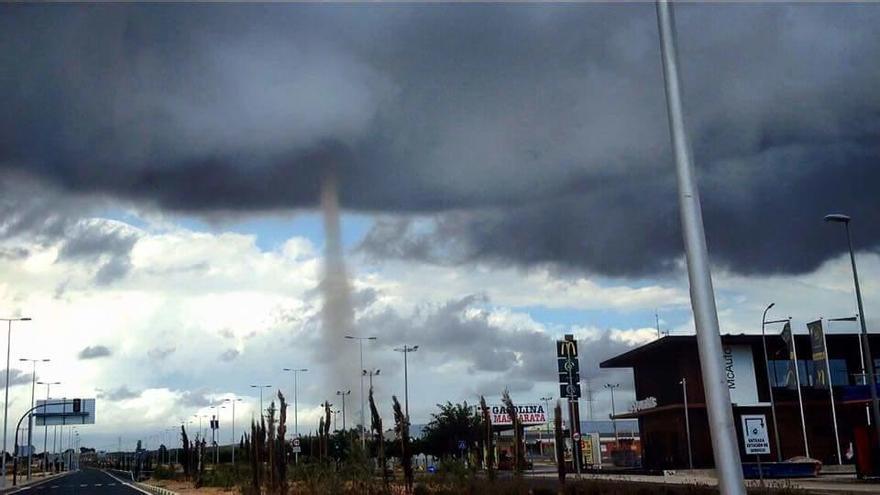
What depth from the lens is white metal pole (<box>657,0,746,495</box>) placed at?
10180 millimetres

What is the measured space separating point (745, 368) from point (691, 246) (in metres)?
70.3

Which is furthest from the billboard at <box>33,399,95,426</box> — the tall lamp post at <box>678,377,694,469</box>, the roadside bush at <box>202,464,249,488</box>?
the tall lamp post at <box>678,377,694,469</box>

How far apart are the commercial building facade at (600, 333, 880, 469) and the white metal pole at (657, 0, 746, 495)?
62360 millimetres

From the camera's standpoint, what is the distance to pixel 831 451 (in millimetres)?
72750

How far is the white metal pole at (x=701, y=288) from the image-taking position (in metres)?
10.2

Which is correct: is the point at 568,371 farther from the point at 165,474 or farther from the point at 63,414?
the point at 63,414

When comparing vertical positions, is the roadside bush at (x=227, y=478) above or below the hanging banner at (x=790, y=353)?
below

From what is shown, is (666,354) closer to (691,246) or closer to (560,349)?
(560,349)

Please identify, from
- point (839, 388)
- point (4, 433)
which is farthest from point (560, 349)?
point (4, 433)

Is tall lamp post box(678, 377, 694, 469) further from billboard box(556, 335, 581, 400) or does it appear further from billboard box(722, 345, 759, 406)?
billboard box(556, 335, 581, 400)

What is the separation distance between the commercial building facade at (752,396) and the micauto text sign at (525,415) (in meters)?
16.2

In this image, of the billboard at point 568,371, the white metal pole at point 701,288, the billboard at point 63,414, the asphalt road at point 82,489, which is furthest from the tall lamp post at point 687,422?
the billboard at point 63,414

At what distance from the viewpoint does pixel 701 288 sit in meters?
10.8

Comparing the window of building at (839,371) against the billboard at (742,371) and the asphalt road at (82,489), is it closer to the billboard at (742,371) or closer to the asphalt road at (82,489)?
the billboard at (742,371)
